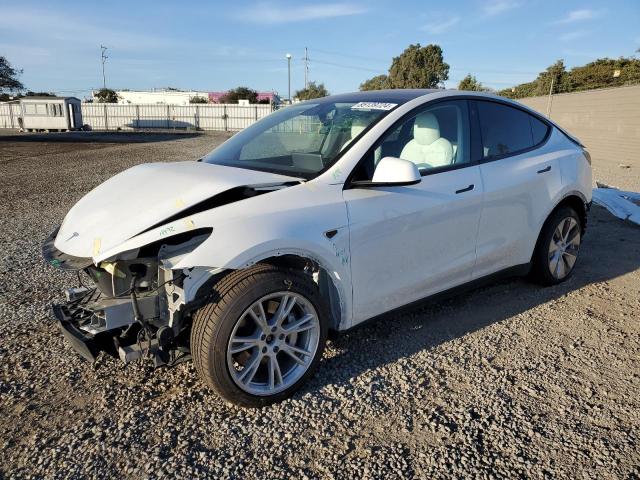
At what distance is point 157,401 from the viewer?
9.25 ft

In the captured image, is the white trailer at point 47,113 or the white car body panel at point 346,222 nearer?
the white car body panel at point 346,222

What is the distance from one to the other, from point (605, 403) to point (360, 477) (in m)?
1.55

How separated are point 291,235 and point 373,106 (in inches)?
50.3

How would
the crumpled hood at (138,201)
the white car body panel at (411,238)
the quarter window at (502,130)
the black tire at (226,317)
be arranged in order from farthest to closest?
the quarter window at (502,130), the white car body panel at (411,238), the crumpled hood at (138,201), the black tire at (226,317)

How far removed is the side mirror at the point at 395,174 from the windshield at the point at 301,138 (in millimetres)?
314

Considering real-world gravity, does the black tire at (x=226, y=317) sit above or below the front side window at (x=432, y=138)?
below

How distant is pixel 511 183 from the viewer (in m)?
3.78

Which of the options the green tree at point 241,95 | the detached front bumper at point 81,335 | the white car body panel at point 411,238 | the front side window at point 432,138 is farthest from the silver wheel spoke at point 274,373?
the green tree at point 241,95

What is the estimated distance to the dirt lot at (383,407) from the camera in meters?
2.35

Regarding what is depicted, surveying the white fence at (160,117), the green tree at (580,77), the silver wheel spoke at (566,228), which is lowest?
the silver wheel spoke at (566,228)

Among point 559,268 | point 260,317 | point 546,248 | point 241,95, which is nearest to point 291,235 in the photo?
point 260,317

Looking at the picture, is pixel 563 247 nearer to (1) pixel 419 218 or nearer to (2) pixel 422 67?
(1) pixel 419 218

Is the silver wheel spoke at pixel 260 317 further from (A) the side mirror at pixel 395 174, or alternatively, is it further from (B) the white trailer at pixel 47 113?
(B) the white trailer at pixel 47 113

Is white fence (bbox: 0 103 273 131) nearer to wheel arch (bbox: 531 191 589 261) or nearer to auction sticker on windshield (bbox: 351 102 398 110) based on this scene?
wheel arch (bbox: 531 191 589 261)
